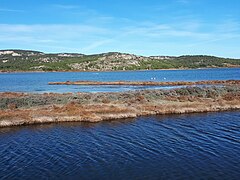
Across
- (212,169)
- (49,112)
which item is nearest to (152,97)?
(49,112)

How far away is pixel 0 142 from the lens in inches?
1083

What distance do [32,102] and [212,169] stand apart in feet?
108

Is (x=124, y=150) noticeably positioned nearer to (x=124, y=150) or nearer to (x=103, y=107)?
(x=124, y=150)

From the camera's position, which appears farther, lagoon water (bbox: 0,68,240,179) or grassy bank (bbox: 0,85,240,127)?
grassy bank (bbox: 0,85,240,127)

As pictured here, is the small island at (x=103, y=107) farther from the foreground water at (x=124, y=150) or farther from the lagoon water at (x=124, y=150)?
the foreground water at (x=124, y=150)

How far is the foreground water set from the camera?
19734 millimetres

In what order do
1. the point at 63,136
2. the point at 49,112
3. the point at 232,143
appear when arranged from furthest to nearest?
the point at 49,112, the point at 63,136, the point at 232,143

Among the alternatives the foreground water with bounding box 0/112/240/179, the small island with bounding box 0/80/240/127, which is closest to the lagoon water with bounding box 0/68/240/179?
the foreground water with bounding box 0/112/240/179

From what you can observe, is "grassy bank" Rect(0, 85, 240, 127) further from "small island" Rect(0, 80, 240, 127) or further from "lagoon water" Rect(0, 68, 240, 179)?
"lagoon water" Rect(0, 68, 240, 179)

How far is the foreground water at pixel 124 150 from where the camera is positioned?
777 inches

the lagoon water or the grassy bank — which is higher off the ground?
the grassy bank

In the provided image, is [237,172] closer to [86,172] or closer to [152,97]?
[86,172]

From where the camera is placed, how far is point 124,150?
2441 centimetres

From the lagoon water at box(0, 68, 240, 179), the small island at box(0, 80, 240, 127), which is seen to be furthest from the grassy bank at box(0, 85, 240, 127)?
the lagoon water at box(0, 68, 240, 179)
